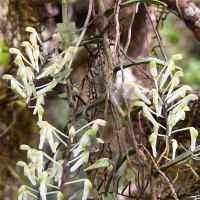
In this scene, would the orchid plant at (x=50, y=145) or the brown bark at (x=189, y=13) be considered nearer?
the orchid plant at (x=50, y=145)

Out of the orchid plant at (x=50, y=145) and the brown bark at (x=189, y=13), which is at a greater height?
the brown bark at (x=189, y=13)

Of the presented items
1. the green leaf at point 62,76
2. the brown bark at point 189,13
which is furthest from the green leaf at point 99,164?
the brown bark at point 189,13

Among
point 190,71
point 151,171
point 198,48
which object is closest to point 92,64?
point 151,171

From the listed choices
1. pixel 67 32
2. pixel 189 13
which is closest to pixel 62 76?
pixel 67 32

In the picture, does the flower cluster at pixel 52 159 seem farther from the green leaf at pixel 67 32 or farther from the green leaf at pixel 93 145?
the green leaf at pixel 67 32

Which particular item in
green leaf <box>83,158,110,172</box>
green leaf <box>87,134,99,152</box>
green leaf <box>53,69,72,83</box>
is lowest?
green leaf <box>83,158,110,172</box>

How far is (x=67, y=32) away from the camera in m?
0.74

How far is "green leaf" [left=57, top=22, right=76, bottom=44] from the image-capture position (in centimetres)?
73

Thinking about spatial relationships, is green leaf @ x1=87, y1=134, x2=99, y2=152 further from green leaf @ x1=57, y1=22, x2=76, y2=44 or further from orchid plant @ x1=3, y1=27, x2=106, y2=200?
green leaf @ x1=57, y1=22, x2=76, y2=44

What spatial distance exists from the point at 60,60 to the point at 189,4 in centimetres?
38

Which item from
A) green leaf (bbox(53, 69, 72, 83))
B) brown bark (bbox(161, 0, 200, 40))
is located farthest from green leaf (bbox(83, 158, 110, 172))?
brown bark (bbox(161, 0, 200, 40))

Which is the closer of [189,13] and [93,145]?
[93,145]

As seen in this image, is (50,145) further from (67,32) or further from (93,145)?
(67,32)

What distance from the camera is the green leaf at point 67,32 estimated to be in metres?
0.73
